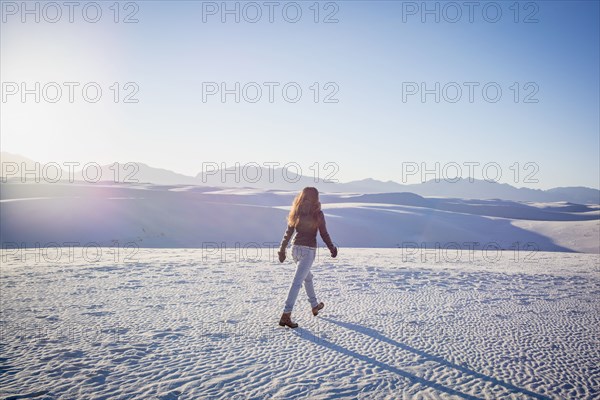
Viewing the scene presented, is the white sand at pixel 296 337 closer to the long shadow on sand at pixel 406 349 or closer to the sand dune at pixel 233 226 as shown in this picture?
the long shadow on sand at pixel 406 349

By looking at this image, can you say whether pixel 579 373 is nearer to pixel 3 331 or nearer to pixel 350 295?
pixel 350 295

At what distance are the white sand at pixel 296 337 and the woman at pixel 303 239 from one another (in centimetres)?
49

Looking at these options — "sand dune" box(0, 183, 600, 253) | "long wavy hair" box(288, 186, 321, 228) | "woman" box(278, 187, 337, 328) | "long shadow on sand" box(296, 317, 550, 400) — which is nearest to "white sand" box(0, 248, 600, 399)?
"long shadow on sand" box(296, 317, 550, 400)

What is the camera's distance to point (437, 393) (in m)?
3.30

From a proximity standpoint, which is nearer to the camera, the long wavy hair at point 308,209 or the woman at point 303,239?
the woman at point 303,239

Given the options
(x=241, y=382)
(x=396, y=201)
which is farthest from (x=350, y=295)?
(x=396, y=201)

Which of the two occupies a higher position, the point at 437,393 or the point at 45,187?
the point at 45,187

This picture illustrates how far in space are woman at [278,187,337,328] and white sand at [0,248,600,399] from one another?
0.49m

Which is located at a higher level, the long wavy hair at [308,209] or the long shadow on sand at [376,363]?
the long wavy hair at [308,209]

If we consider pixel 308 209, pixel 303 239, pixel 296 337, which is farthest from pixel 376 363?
pixel 308 209

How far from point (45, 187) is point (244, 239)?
29.7 m

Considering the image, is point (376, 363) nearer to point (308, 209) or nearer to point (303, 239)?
point (303, 239)

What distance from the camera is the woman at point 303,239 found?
495cm

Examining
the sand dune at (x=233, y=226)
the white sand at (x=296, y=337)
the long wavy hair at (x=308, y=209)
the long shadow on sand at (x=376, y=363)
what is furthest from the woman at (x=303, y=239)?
the sand dune at (x=233, y=226)
